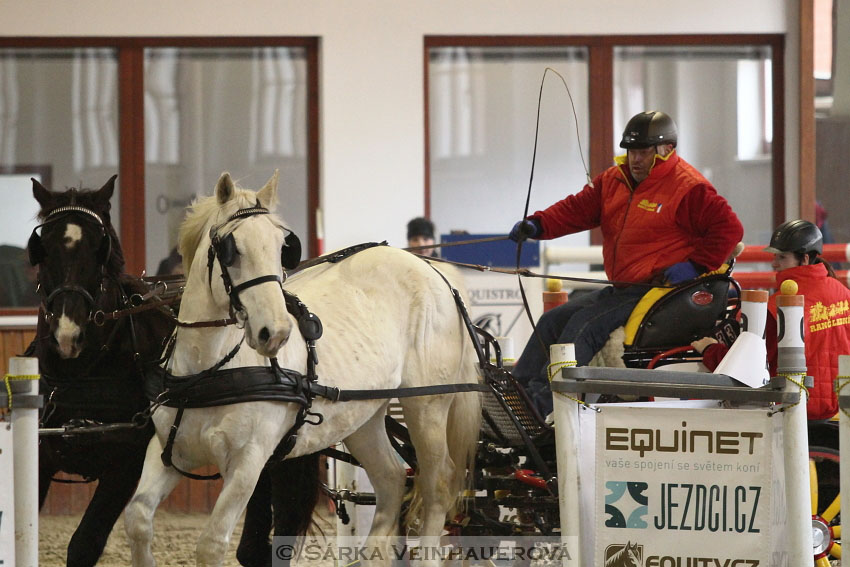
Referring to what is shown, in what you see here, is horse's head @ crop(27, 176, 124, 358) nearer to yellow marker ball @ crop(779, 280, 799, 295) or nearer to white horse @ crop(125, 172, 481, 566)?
white horse @ crop(125, 172, 481, 566)

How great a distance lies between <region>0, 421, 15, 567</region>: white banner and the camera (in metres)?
3.20

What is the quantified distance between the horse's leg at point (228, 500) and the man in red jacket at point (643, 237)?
4.47 feet

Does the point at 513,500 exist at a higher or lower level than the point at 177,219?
lower

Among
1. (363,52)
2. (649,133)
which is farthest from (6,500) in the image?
(363,52)

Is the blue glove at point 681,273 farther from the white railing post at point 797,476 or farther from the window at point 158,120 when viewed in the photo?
the window at point 158,120

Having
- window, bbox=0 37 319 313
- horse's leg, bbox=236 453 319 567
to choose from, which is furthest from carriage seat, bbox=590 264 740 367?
window, bbox=0 37 319 313

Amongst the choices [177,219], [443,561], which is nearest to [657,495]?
[443,561]

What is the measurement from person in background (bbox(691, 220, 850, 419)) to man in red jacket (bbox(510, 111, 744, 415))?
480mm

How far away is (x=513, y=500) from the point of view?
4.54 metres

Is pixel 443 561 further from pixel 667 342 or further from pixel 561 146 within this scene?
pixel 561 146

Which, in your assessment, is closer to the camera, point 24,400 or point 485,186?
point 24,400

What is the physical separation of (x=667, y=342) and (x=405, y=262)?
1089mm

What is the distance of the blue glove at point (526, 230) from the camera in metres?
4.92

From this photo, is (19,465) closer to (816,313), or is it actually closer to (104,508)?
(104,508)
